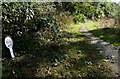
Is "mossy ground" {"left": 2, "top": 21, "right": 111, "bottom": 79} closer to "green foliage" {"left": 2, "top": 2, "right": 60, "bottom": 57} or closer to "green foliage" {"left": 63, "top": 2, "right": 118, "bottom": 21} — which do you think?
"green foliage" {"left": 2, "top": 2, "right": 60, "bottom": 57}

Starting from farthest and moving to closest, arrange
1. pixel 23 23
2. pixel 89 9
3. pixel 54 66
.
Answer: pixel 89 9
pixel 23 23
pixel 54 66

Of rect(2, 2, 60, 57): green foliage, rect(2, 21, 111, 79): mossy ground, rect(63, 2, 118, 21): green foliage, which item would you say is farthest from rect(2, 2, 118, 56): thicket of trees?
rect(63, 2, 118, 21): green foliage

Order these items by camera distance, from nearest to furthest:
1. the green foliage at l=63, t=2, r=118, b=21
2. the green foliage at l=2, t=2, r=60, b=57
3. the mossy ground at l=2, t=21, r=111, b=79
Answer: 1. the mossy ground at l=2, t=21, r=111, b=79
2. the green foliage at l=2, t=2, r=60, b=57
3. the green foliage at l=63, t=2, r=118, b=21

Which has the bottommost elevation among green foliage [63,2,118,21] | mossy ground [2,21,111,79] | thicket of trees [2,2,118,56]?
mossy ground [2,21,111,79]

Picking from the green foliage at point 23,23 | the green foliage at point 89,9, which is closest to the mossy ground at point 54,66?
the green foliage at point 23,23

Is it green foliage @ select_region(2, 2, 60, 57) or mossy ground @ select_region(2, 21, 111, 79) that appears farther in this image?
green foliage @ select_region(2, 2, 60, 57)

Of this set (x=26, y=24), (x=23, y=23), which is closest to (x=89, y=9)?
(x=26, y=24)

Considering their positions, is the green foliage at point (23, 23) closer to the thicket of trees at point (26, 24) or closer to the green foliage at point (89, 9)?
the thicket of trees at point (26, 24)

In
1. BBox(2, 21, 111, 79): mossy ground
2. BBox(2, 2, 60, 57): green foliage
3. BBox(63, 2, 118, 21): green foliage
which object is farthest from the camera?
BBox(63, 2, 118, 21): green foliage

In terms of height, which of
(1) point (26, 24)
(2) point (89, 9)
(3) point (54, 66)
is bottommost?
(3) point (54, 66)

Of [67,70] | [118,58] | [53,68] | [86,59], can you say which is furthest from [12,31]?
[118,58]

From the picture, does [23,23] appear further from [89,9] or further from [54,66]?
[89,9]

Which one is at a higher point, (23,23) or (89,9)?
(89,9)

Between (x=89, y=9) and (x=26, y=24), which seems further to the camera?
(x=89, y=9)
